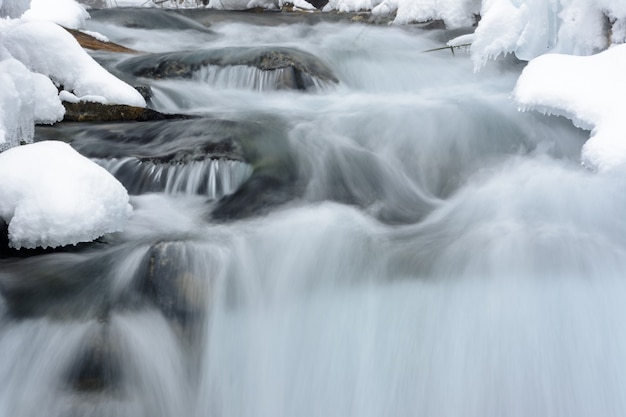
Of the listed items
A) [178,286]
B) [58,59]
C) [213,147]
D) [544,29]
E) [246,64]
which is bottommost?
[178,286]

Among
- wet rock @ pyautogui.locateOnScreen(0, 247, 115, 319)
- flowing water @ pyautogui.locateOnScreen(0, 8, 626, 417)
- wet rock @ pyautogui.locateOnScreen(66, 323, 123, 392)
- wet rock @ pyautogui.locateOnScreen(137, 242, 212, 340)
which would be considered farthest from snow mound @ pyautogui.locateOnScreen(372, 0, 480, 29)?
wet rock @ pyautogui.locateOnScreen(66, 323, 123, 392)

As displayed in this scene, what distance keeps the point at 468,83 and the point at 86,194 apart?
13.4ft

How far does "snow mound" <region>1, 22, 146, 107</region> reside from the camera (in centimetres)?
427

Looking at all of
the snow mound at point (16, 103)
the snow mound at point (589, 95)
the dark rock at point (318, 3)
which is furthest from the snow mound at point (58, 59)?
the dark rock at point (318, 3)

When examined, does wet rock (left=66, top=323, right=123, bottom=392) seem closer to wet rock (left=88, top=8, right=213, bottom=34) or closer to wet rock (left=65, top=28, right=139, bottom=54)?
wet rock (left=65, top=28, right=139, bottom=54)

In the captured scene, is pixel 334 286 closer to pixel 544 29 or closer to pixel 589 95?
pixel 589 95

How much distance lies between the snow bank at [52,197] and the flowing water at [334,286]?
0.12 m

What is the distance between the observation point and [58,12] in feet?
22.7

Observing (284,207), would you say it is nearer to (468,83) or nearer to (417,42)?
(468,83)

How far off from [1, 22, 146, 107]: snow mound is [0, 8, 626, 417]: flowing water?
366mm

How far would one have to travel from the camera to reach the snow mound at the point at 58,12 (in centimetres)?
679

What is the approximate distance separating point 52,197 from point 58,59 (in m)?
1.94

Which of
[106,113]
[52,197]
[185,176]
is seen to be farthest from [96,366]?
[106,113]

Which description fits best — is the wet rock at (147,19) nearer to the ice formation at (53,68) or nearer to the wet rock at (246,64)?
the wet rock at (246,64)
